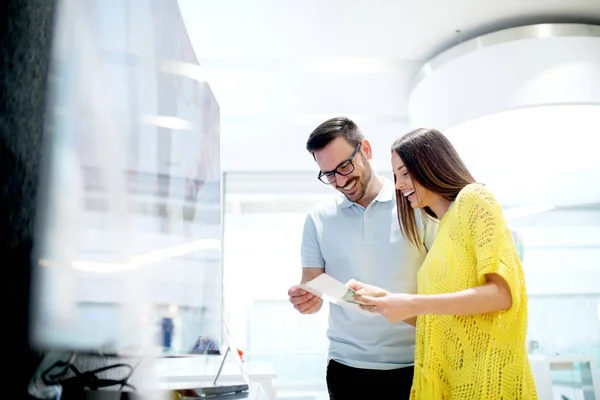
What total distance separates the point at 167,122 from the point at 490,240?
2.36ft

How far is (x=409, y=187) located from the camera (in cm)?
131

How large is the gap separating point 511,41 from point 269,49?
3.83 feet

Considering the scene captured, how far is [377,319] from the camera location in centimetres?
145

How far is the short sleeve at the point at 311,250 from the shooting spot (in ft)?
5.30

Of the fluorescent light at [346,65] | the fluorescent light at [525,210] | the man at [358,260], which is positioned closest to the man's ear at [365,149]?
the man at [358,260]

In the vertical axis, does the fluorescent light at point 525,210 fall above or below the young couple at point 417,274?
above

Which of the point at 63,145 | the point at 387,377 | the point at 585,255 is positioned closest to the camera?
the point at 63,145

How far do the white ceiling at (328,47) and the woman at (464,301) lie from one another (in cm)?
124

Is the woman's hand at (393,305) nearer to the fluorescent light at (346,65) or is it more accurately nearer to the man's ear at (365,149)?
the man's ear at (365,149)

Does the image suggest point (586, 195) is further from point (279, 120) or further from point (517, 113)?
point (279, 120)

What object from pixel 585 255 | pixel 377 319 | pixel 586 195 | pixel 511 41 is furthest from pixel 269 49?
pixel 585 255

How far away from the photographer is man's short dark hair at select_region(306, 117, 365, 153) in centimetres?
161

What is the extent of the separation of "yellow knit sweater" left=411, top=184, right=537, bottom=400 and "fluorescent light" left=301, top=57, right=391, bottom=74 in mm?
1647

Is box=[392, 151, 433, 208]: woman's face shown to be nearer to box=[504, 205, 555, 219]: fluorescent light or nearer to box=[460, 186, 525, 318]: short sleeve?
box=[460, 186, 525, 318]: short sleeve
